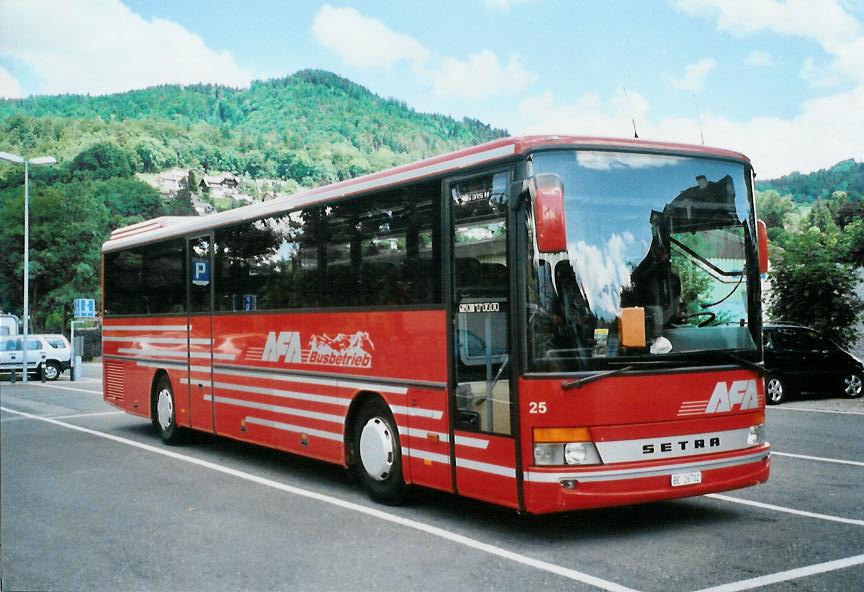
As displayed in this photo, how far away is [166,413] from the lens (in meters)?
13.8

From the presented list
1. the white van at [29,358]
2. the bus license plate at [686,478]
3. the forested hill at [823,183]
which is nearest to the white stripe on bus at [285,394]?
the bus license plate at [686,478]

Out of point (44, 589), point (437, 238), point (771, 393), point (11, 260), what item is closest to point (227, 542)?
point (44, 589)

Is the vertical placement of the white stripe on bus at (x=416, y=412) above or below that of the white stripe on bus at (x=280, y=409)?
above

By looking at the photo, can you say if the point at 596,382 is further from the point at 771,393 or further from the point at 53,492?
the point at 771,393

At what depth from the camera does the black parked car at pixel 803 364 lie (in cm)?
1958

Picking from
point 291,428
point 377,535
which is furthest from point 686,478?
point 291,428

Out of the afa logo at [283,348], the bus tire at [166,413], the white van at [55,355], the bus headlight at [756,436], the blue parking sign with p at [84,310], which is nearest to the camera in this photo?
the bus headlight at [756,436]

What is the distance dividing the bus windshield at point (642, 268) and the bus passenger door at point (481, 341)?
385mm

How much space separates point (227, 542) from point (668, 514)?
3.67 metres

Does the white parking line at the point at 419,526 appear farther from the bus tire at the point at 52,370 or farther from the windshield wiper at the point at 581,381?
the bus tire at the point at 52,370

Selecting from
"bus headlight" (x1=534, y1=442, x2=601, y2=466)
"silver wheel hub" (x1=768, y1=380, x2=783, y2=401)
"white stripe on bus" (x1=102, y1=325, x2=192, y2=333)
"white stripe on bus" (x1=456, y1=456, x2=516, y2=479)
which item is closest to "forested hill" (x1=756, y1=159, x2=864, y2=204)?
"silver wheel hub" (x1=768, y1=380, x2=783, y2=401)

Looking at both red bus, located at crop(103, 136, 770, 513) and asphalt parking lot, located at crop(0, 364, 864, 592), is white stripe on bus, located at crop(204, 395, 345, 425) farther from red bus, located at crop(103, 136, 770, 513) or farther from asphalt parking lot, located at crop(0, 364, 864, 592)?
asphalt parking lot, located at crop(0, 364, 864, 592)

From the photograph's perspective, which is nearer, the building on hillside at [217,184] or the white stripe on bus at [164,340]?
the white stripe on bus at [164,340]

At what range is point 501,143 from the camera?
24.2 ft
